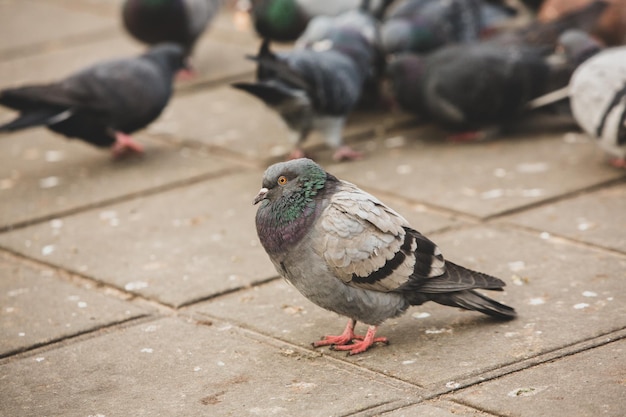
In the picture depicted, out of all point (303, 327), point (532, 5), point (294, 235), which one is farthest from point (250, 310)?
point (532, 5)

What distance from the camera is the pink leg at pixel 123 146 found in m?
7.46

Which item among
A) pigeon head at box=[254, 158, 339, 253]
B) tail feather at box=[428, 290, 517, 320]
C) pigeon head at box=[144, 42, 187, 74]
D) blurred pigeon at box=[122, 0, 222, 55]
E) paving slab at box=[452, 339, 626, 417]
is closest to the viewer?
paving slab at box=[452, 339, 626, 417]

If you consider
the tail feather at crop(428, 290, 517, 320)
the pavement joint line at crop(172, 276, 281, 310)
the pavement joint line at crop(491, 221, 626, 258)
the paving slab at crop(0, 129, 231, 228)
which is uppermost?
the tail feather at crop(428, 290, 517, 320)

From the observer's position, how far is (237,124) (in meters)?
8.02

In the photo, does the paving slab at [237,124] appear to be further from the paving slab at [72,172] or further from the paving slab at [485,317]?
the paving slab at [485,317]

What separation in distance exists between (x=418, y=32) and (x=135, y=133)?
2.40 m

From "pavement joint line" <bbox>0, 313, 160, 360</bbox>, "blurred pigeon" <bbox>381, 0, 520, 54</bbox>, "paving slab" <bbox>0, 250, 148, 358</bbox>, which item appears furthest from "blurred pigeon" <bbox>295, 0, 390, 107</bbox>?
"pavement joint line" <bbox>0, 313, 160, 360</bbox>

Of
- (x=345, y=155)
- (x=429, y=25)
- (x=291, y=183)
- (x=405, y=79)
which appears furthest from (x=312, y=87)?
A: (x=291, y=183)

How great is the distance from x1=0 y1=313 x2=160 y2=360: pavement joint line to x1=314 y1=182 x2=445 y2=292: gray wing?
43.9 inches

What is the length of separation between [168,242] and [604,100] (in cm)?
282

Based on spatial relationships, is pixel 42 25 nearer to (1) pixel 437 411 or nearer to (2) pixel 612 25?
(2) pixel 612 25

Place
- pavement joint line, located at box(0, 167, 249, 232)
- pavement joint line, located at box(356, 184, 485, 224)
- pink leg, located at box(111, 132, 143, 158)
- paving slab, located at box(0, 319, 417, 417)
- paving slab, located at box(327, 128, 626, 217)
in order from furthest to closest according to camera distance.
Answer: pink leg, located at box(111, 132, 143, 158), pavement joint line, located at box(0, 167, 249, 232), paving slab, located at box(327, 128, 626, 217), pavement joint line, located at box(356, 184, 485, 224), paving slab, located at box(0, 319, 417, 417)

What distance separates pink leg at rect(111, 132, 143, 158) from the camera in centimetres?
746

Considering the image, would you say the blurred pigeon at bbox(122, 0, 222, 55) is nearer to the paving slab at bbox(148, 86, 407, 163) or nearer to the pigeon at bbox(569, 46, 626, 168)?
the paving slab at bbox(148, 86, 407, 163)
